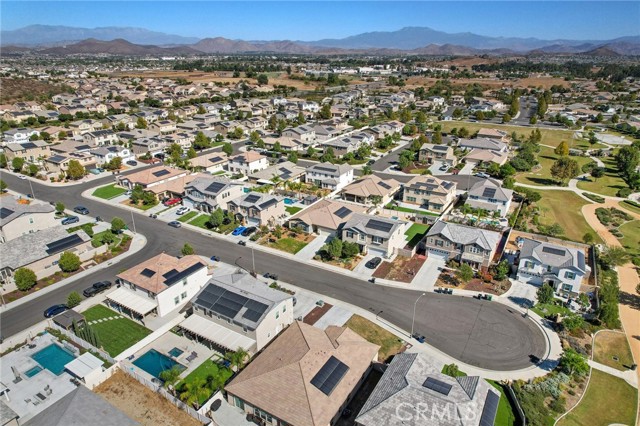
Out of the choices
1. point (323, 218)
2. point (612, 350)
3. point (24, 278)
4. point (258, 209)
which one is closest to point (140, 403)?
point (24, 278)

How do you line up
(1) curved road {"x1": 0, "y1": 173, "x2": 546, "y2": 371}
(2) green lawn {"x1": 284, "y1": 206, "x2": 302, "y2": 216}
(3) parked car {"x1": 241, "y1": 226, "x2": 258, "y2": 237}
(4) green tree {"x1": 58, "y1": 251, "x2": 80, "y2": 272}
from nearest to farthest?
(1) curved road {"x1": 0, "y1": 173, "x2": 546, "y2": 371}, (4) green tree {"x1": 58, "y1": 251, "x2": 80, "y2": 272}, (3) parked car {"x1": 241, "y1": 226, "x2": 258, "y2": 237}, (2) green lawn {"x1": 284, "y1": 206, "x2": 302, "y2": 216}

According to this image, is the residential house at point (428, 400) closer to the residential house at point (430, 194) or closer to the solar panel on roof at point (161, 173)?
the residential house at point (430, 194)

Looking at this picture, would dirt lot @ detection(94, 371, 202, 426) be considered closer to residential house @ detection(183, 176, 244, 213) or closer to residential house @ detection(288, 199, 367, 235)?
residential house @ detection(288, 199, 367, 235)

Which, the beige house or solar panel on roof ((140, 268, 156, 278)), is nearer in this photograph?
solar panel on roof ((140, 268, 156, 278))

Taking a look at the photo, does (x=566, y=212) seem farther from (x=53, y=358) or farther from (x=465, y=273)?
(x=53, y=358)

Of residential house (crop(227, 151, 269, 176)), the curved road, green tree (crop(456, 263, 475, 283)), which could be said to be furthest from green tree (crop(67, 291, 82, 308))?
residential house (crop(227, 151, 269, 176))

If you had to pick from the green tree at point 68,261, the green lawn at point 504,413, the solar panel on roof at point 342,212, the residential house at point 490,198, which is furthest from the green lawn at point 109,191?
the green lawn at point 504,413

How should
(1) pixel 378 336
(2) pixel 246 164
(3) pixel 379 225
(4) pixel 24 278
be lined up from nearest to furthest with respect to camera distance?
1. (1) pixel 378 336
2. (4) pixel 24 278
3. (3) pixel 379 225
4. (2) pixel 246 164

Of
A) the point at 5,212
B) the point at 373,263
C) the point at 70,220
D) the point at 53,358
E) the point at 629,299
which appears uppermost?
the point at 5,212
